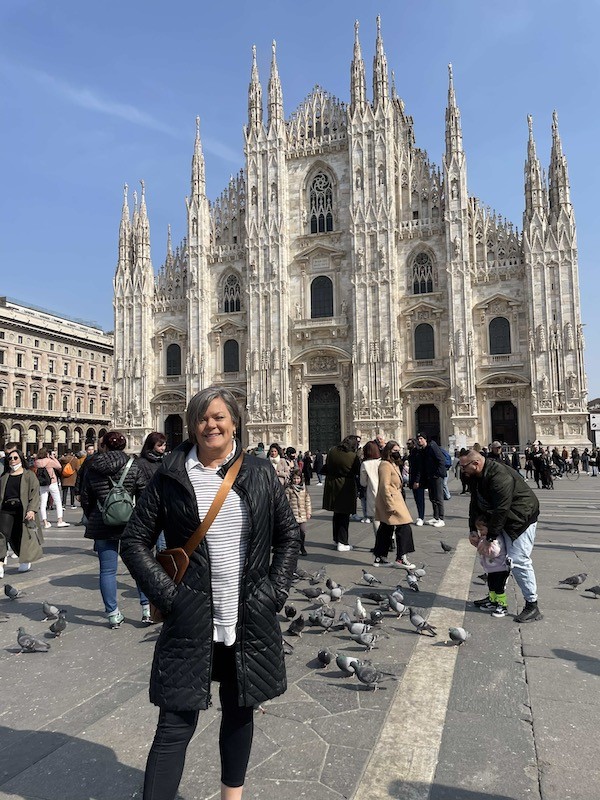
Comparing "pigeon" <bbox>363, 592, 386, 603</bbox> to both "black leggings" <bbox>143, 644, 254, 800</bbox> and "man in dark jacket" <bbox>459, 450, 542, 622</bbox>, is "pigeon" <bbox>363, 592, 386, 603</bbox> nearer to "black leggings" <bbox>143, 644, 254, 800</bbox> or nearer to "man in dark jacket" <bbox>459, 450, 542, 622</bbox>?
"man in dark jacket" <bbox>459, 450, 542, 622</bbox>

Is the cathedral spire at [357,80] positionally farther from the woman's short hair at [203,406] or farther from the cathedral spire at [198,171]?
the woman's short hair at [203,406]

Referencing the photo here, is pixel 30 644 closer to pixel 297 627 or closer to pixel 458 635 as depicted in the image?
pixel 297 627

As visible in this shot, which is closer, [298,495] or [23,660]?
[23,660]

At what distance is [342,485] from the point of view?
8.33 metres

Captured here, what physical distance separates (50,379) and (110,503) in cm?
4697

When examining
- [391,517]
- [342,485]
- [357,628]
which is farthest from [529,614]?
[342,485]

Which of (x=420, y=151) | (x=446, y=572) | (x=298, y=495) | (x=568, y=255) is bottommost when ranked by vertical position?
(x=446, y=572)

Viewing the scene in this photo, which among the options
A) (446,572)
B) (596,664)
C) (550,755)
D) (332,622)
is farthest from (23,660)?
(446,572)

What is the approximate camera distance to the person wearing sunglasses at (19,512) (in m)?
6.78

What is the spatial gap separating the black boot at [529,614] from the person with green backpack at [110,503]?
3322 millimetres

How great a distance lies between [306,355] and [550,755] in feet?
93.7

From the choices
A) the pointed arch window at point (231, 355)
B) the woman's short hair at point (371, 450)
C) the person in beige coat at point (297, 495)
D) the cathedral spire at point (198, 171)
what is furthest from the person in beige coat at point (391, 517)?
the cathedral spire at point (198, 171)

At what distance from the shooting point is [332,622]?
4.67 m

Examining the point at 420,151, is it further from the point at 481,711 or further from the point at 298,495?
the point at 481,711
